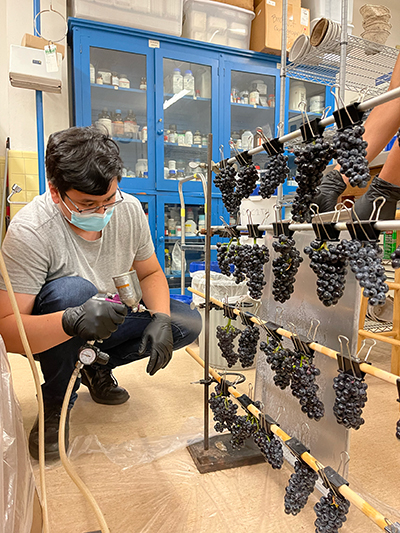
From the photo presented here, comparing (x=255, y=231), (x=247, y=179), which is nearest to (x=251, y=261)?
(x=255, y=231)

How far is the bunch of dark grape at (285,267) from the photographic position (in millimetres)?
875

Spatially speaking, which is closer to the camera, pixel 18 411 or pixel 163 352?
pixel 18 411

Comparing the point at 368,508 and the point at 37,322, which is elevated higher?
the point at 37,322

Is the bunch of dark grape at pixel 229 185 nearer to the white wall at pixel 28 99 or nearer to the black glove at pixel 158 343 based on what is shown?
the black glove at pixel 158 343

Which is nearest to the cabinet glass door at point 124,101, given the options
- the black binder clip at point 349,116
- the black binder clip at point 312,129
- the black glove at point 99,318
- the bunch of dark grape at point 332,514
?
the black glove at point 99,318

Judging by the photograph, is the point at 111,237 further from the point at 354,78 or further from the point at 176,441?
the point at 354,78

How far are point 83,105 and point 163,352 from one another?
7.13ft

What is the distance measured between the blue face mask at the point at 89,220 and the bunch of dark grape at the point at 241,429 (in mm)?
722

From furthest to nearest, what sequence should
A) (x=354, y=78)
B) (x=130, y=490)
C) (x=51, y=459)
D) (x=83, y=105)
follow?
(x=354, y=78) → (x=83, y=105) → (x=51, y=459) → (x=130, y=490)

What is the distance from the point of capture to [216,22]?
2938 mm

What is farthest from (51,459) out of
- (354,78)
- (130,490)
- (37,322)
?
(354,78)

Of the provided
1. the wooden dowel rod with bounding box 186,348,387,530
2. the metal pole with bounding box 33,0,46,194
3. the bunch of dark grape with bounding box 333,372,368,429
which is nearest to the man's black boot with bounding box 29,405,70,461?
the wooden dowel rod with bounding box 186,348,387,530

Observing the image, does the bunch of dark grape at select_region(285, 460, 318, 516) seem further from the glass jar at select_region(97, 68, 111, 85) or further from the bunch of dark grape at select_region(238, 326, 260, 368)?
the glass jar at select_region(97, 68, 111, 85)

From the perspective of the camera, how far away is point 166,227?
302 centimetres
